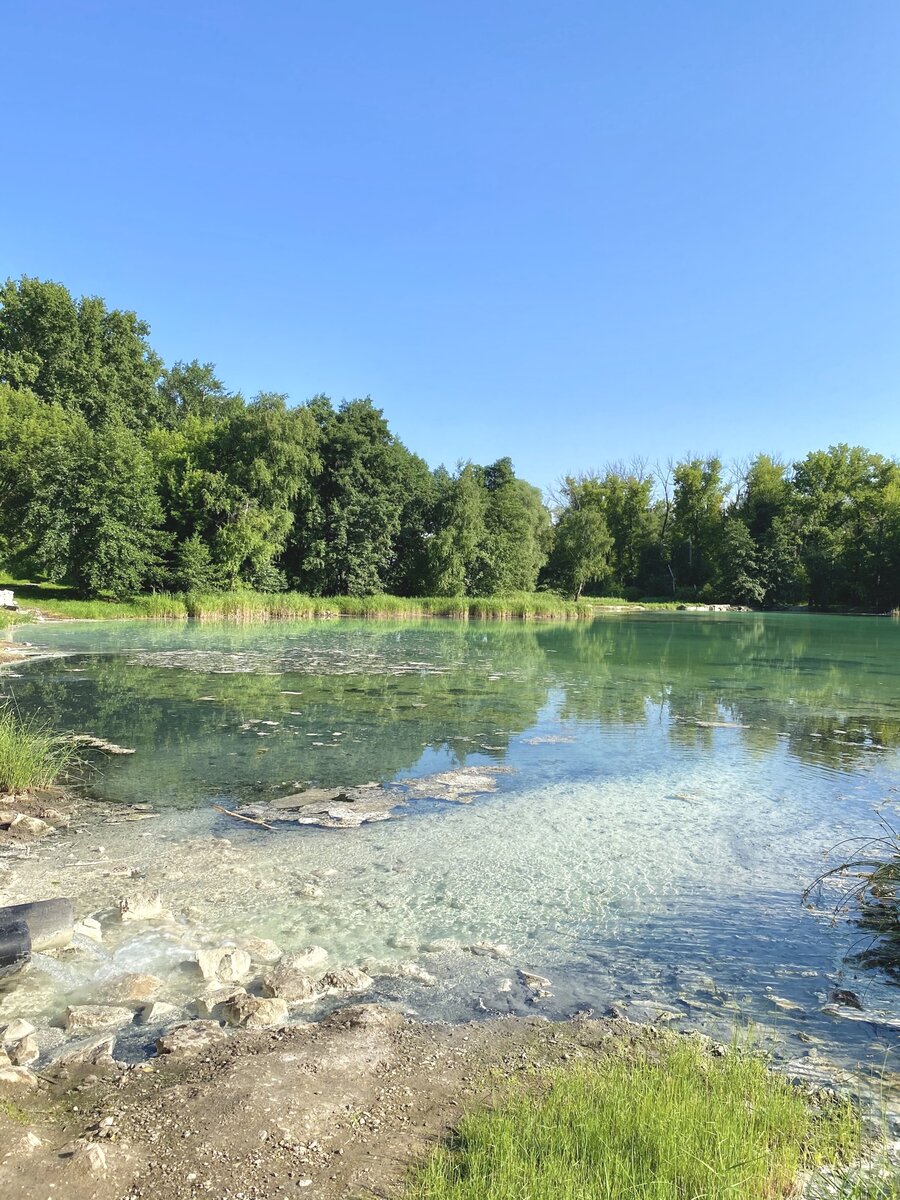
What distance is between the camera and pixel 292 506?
172 ft

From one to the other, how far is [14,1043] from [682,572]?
87.7 metres

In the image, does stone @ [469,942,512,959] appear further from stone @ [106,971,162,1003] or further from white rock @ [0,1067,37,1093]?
white rock @ [0,1067,37,1093]

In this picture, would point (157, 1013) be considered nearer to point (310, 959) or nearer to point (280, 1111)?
point (310, 959)

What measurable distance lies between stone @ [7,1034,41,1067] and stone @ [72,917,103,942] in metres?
1.44

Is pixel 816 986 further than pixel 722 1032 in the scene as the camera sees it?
Yes

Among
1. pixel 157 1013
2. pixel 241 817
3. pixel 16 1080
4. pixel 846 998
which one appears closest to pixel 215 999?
pixel 157 1013

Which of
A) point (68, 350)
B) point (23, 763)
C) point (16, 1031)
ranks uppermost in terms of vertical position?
point (68, 350)

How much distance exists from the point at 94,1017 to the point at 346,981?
1442 millimetres

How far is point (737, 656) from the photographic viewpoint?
29.4m

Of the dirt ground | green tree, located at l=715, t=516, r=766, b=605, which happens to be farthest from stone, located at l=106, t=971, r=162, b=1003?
green tree, located at l=715, t=516, r=766, b=605

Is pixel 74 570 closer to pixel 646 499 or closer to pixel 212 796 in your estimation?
pixel 212 796

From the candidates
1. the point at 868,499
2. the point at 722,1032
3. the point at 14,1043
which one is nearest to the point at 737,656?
the point at 722,1032

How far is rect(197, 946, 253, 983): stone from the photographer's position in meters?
4.61

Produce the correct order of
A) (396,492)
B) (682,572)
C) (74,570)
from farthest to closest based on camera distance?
(682,572) < (396,492) < (74,570)
